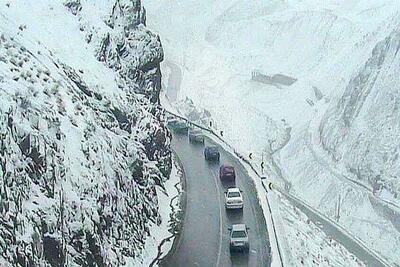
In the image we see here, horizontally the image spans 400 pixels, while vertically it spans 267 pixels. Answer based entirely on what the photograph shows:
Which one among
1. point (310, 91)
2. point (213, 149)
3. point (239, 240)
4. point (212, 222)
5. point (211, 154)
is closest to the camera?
point (239, 240)

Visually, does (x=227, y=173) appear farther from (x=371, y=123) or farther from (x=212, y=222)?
(x=371, y=123)

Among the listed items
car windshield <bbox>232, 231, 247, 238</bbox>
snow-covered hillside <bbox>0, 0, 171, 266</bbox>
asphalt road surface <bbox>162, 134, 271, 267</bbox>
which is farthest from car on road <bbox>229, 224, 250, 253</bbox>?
snow-covered hillside <bbox>0, 0, 171, 266</bbox>

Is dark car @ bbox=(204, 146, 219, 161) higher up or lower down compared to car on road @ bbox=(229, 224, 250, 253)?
higher up

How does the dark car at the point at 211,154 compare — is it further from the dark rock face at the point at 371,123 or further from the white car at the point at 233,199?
the dark rock face at the point at 371,123

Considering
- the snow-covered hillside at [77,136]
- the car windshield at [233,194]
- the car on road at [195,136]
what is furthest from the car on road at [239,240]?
the car on road at [195,136]

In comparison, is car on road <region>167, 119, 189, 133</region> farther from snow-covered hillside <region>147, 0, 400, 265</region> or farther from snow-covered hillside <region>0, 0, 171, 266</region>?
snow-covered hillside <region>0, 0, 171, 266</region>

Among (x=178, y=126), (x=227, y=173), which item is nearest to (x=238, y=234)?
(x=227, y=173)

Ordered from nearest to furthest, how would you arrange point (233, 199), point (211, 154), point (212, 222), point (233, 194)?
1. point (212, 222)
2. point (233, 199)
3. point (233, 194)
4. point (211, 154)
